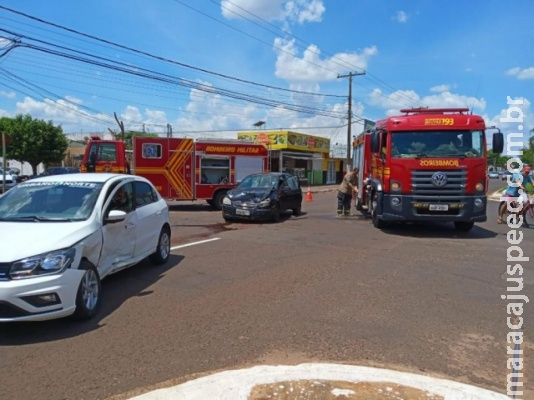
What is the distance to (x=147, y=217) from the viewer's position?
7355mm

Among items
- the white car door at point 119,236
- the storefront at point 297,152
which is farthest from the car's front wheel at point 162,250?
the storefront at point 297,152

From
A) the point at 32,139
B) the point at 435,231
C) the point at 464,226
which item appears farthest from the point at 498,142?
the point at 32,139

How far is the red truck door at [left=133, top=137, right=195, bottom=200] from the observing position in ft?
57.9

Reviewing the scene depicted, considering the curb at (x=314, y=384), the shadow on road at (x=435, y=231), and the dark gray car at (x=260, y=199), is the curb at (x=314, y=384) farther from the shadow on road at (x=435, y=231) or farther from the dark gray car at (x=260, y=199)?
the dark gray car at (x=260, y=199)

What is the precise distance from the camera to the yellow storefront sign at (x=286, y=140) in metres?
41.2

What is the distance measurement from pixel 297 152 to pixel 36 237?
39675 millimetres

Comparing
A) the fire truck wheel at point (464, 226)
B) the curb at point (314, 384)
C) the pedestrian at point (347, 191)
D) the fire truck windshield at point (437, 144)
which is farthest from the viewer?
the pedestrian at point (347, 191)

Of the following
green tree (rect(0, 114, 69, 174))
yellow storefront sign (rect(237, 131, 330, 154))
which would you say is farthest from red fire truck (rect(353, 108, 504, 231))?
green tree (rect(0, 114, 69, 174))

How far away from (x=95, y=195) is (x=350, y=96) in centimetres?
3565

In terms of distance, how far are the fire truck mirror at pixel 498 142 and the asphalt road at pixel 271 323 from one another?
11.7 feet

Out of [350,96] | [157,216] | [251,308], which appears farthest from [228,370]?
[350,96]

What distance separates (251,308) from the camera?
565 centimetres

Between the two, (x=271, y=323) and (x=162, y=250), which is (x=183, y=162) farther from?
(x=271, y=323)

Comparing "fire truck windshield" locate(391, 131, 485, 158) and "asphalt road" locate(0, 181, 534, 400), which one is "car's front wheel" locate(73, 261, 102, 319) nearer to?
"asphalt road" locate(0, 181, 534, 400)
